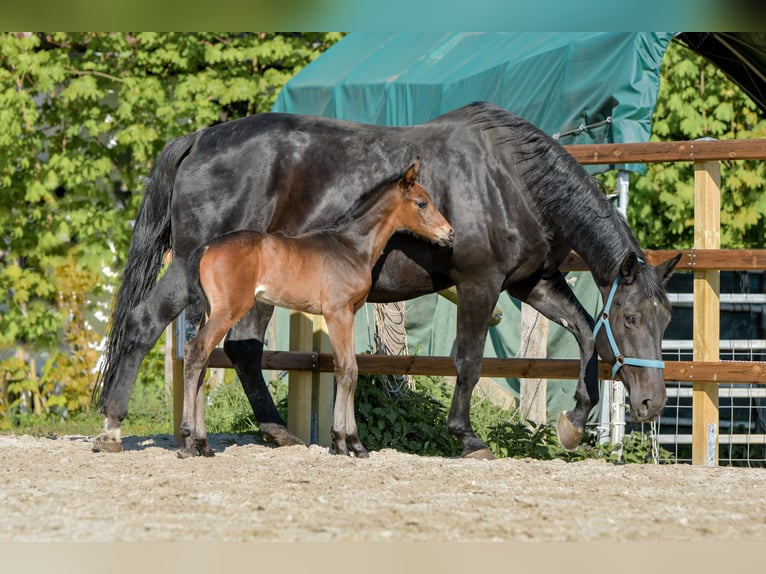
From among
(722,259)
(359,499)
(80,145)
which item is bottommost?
(359,499)

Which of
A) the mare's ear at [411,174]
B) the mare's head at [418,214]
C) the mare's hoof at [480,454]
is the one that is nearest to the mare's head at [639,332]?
the mare's hoof at [480,454]

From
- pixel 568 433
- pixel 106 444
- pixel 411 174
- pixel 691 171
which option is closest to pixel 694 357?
pixel 568 433

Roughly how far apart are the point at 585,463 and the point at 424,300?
17.2ft

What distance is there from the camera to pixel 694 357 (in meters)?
6.20

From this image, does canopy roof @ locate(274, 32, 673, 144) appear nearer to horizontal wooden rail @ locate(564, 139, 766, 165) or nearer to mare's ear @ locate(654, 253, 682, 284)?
horizontal wooden rail @ locate(564, 139, 766, 165)

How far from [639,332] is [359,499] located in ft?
7.37

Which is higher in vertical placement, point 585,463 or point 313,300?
point 313,300

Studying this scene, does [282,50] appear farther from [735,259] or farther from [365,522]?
[365,522]

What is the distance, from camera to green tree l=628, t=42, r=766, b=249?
449 inches

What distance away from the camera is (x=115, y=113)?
40.5 ft

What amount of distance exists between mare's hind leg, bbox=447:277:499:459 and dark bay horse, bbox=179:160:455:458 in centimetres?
37

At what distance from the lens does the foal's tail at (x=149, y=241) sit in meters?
6.26

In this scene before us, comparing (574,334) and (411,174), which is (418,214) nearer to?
(411,174)

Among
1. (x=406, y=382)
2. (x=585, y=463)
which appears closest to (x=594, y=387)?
(x=585, y=463)
